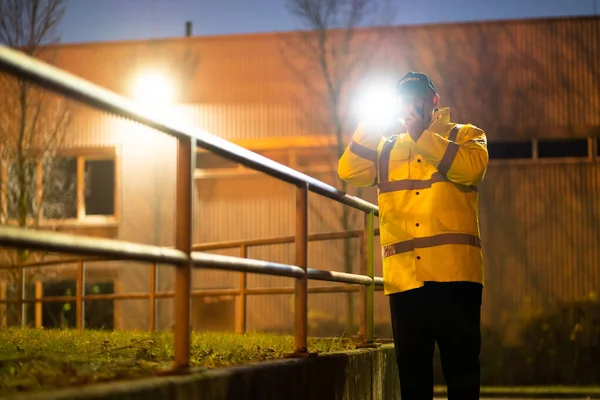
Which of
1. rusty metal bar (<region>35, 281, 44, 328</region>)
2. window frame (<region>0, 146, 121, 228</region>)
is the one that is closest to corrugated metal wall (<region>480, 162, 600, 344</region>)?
window frame (<region>0, 146, 121, 228</region>)

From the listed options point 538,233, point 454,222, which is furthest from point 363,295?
point 538,233

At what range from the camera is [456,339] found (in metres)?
5.12

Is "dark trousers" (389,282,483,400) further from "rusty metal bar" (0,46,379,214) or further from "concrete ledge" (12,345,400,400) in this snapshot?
"rusty metal bar" (0,46,379,214)

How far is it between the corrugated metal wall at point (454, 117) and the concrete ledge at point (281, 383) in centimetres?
1568

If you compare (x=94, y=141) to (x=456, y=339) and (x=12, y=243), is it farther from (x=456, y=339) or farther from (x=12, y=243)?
(x=12, y=243)

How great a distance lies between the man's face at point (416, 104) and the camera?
5.15 meters

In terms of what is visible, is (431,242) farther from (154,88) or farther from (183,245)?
(154,88)

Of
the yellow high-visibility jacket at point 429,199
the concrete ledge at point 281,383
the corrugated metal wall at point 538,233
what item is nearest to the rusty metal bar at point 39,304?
the corrugated metal wall at point 538,233

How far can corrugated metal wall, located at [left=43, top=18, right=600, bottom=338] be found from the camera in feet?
75.0

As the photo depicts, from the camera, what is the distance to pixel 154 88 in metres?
24.3

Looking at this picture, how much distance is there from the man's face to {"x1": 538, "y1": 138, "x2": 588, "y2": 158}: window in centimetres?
1879

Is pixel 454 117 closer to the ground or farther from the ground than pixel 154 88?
closer to the ground

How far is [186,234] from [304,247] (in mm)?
1594

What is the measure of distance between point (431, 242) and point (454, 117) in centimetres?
1818
